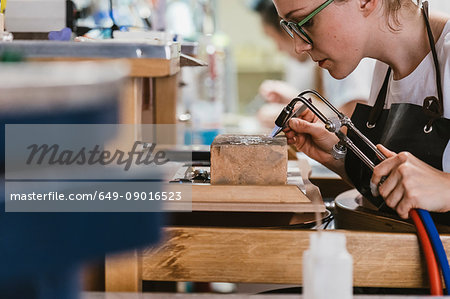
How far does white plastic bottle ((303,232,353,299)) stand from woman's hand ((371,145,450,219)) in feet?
1.97

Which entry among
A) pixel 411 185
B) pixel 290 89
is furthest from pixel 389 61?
pixel 290 89

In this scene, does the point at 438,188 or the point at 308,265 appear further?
the point at 438,188

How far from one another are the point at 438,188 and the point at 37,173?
3.02ft

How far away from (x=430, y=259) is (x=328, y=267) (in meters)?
0.53

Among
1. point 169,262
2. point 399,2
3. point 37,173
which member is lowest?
point 169,262

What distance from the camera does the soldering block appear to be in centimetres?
145

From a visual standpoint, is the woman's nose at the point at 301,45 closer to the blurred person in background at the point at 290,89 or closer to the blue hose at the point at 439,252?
the blue hose at the point at 439,252

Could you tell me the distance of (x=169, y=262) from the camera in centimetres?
134

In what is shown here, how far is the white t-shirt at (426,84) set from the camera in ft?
5.25

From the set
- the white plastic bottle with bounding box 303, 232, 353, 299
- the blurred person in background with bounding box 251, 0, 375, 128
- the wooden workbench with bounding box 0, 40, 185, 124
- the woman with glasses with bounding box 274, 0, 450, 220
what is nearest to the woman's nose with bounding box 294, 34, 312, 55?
the woman with glasses with bounding box 274, 0, 450, 220

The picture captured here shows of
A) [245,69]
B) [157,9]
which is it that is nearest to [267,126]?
[157,9]

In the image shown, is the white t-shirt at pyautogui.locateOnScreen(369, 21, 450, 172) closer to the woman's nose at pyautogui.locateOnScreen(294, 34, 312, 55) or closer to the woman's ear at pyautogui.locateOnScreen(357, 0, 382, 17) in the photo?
the woman's ear at pyautogui.locateOnScreen(357, 0, 382, 17)

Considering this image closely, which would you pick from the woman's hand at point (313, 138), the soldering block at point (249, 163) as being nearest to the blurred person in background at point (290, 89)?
the woman's hand at point (313, 138)

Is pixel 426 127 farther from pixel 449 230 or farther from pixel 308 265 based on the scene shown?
pixel 308 265
